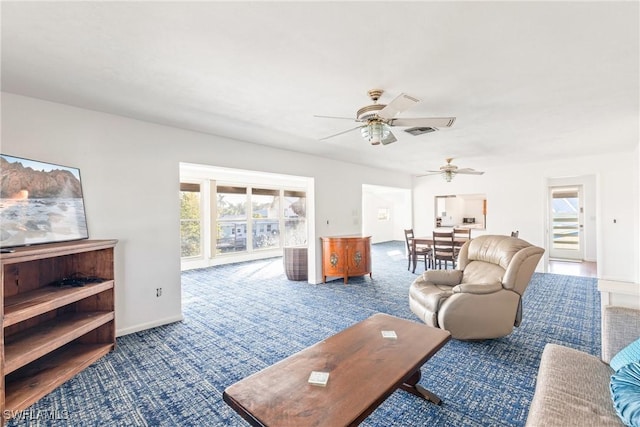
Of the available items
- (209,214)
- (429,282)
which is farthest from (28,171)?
(209,214)

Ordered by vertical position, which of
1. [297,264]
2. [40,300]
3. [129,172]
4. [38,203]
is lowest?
[297,264]

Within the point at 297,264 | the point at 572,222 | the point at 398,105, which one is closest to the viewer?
the point at 398,105

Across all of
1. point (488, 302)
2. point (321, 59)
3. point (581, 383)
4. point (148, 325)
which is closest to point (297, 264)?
point (148, 325)

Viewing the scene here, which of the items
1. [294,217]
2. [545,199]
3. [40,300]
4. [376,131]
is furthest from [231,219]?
[545,199]

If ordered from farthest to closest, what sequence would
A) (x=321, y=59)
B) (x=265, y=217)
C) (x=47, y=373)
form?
(x=265, y=217) < (x=47, y=373) < (x=321, y=59)

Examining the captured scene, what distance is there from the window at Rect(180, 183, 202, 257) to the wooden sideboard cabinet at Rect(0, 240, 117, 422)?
4.21 m

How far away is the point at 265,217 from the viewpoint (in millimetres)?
8508

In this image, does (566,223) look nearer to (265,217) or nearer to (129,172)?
(265,217)

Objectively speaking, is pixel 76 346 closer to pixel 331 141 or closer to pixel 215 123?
pixel 215 123

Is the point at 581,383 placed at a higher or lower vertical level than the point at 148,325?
higher

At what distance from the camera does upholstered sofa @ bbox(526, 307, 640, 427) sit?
47.3 inches

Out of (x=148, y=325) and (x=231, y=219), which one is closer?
(x=148, y=325)

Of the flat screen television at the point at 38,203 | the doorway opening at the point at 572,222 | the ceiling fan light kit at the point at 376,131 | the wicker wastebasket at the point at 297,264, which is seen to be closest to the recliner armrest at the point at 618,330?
the ceiling fan light kit at the point at 376,131

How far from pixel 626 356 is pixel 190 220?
7.48 metres
